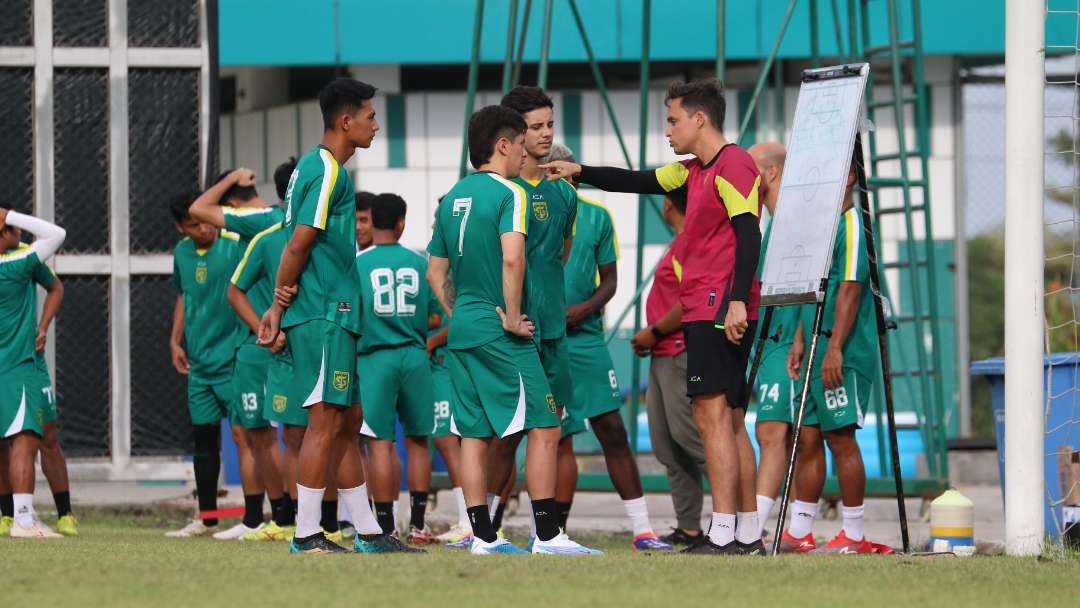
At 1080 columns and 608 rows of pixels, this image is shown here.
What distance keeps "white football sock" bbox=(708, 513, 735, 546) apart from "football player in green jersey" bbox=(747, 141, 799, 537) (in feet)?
4.22

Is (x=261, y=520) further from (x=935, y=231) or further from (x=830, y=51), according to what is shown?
(x=935, y=231)

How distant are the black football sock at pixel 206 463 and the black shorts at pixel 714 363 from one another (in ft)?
14.4

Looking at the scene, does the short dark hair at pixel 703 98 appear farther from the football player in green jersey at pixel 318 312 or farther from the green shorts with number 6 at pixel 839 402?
the green shorts with number 6 at pixel 839 402

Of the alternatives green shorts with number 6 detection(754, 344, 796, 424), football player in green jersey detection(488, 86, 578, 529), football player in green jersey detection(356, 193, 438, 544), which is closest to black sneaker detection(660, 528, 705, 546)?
green shorts with number 6 detection(754, 344, 796, 424)

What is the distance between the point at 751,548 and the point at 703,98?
1967mm

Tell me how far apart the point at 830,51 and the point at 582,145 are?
4.23 metres

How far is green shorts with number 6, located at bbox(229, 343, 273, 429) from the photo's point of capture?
10.2 m

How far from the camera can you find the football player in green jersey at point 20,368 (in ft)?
32.5

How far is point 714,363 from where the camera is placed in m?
7.39

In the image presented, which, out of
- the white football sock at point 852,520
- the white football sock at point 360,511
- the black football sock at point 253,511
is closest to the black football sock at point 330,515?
the white football sock at point 360,511

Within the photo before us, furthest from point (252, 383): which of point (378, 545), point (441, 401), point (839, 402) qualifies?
point (839, 402)

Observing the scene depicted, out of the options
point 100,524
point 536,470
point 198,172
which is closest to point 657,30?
point 198,172

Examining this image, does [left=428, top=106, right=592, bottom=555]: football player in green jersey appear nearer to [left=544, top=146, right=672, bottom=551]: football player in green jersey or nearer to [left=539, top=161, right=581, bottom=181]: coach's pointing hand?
[left=539, top=161, right=581, bottom=181]: coach's pointing hand

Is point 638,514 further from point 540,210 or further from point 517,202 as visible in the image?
point 517,202
